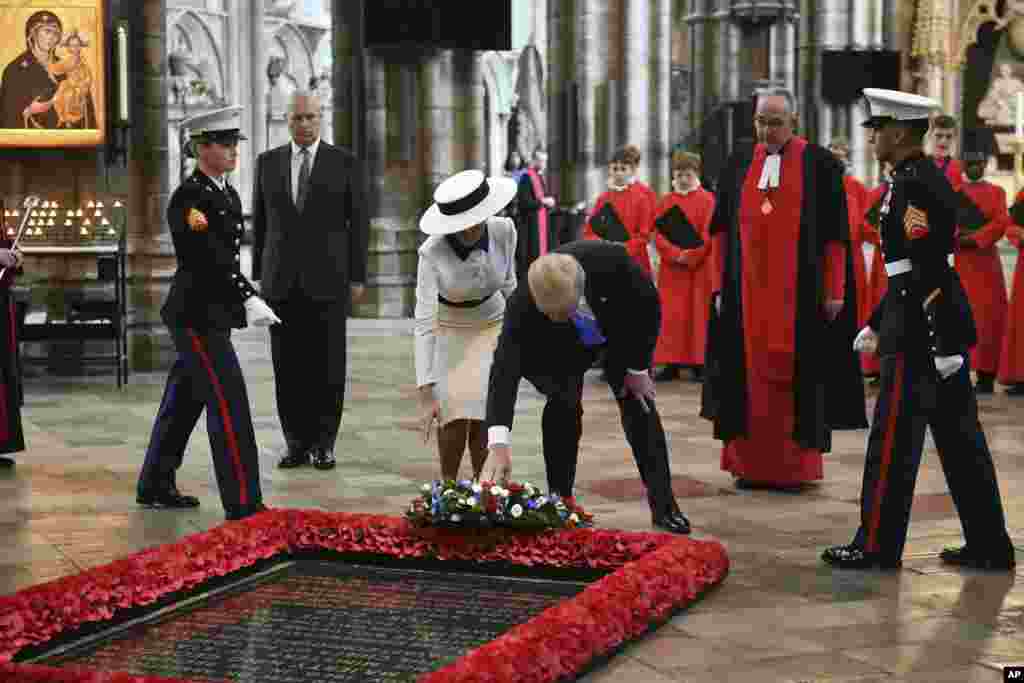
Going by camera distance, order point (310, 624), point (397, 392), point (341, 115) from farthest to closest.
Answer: point (341, 115) < point (397, 392) < point (310, 624)

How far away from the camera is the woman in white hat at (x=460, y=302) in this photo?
6742mm

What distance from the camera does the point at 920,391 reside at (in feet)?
20.2

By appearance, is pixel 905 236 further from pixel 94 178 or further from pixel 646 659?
pixel 94 178

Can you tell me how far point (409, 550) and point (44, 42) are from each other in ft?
25.8

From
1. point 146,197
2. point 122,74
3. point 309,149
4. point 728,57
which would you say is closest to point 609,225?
point 146,197

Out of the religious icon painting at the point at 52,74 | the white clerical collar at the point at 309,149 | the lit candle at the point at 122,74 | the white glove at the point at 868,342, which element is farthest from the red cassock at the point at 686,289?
the white glove at the point at 868,342

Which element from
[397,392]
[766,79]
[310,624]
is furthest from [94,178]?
[766,79]

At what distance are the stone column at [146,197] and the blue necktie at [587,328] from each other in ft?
24.6

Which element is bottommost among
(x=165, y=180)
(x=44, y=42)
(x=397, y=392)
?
(x=397, y=392)

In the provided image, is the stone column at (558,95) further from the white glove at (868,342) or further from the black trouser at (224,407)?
the white glove at (868,342)

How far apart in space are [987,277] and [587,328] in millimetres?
6793

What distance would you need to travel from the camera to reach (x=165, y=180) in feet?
43.7

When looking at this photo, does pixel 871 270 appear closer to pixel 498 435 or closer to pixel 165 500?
pixel 165 500

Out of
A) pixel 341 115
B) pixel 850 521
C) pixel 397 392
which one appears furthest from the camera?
pixel 341 115
